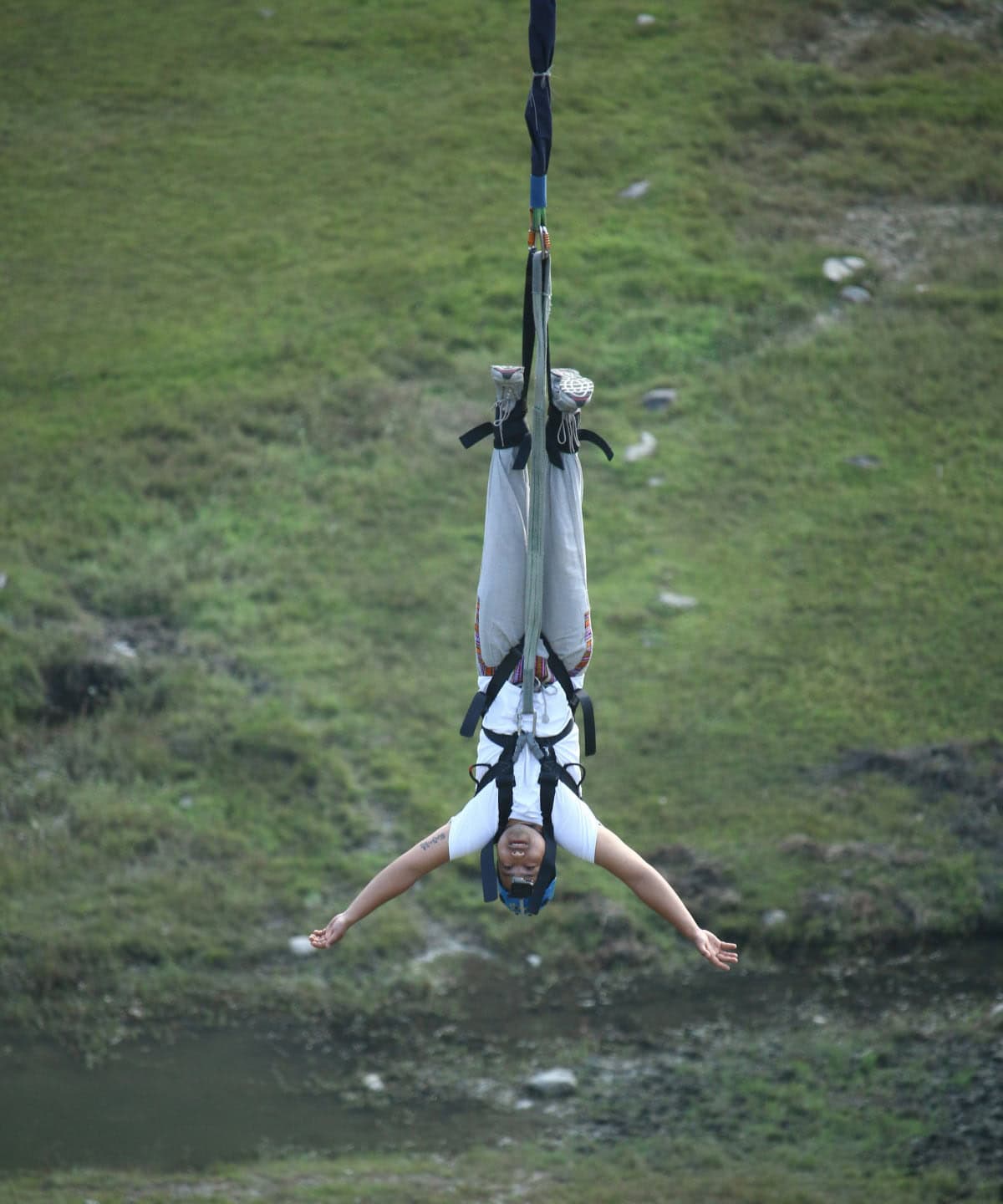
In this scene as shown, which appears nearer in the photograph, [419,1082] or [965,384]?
[419,1082]

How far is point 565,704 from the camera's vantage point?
8.77 metres

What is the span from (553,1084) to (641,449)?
8.20m

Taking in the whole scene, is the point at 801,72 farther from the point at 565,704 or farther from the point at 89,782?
the point at 565,704

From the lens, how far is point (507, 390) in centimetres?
841

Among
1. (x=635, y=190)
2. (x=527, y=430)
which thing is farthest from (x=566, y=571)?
(x=635, y=190)

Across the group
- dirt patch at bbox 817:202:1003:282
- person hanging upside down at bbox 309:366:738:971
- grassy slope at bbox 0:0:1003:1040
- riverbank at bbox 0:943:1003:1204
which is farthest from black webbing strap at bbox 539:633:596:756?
dirt patch at bbox 817:202:1003:282

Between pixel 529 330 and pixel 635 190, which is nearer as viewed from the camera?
pixel 529 330

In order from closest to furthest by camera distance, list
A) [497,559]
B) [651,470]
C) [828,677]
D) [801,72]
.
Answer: [497,559] < [828,677] < [651,470] < [801,72]

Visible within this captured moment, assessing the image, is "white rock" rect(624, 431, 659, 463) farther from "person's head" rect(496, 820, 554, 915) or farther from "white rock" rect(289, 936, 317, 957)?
"person's head" rect(496, 820, 554, 915)

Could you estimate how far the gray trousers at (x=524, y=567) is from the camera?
843cm

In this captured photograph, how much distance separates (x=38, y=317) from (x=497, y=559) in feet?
50.4

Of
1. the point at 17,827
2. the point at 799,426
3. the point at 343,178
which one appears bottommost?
the point at 17,827

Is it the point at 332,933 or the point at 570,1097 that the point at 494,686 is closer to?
the point at 332,933

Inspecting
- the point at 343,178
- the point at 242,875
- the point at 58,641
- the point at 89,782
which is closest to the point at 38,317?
the point at 343,178
